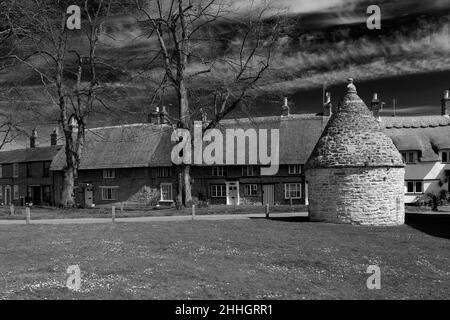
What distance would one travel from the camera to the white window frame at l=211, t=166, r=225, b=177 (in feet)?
162

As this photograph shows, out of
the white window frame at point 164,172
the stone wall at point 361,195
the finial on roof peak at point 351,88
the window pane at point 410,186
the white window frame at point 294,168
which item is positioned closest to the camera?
the stone wall at point 361,195

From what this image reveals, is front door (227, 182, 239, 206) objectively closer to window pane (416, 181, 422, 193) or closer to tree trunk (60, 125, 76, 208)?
tree trunk (60, 125, 76, 208)

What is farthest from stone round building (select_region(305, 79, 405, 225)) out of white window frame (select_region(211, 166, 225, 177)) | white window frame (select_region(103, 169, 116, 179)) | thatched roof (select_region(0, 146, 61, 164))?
thatched roof (select_region(0, 146, 61, 164))

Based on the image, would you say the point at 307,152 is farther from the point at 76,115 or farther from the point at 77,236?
the point at 77,236

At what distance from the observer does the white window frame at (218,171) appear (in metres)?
49.3

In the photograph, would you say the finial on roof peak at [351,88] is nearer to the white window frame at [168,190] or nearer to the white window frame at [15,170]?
the white window frame at [168,190]

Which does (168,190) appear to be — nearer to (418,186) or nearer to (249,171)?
(249,171)

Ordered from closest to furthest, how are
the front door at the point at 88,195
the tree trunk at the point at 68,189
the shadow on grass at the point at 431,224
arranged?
the shadow on grass at the point at 431,224, the tree trunk at the point at 68,189, the front door at the point at 88,195

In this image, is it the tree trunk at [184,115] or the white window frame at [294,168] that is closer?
the tree trunk at [184,115]

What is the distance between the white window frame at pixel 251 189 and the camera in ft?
159

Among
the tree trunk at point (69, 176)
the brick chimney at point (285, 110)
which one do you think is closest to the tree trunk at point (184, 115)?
the tree trunk at point (69, 176)

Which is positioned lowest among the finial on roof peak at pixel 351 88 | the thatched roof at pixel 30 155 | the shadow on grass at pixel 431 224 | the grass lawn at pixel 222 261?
the shadow on grass at pixel 431 224

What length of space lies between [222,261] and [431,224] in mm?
16232

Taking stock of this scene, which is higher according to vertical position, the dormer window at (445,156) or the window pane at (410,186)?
the dormer window at (445,156)
